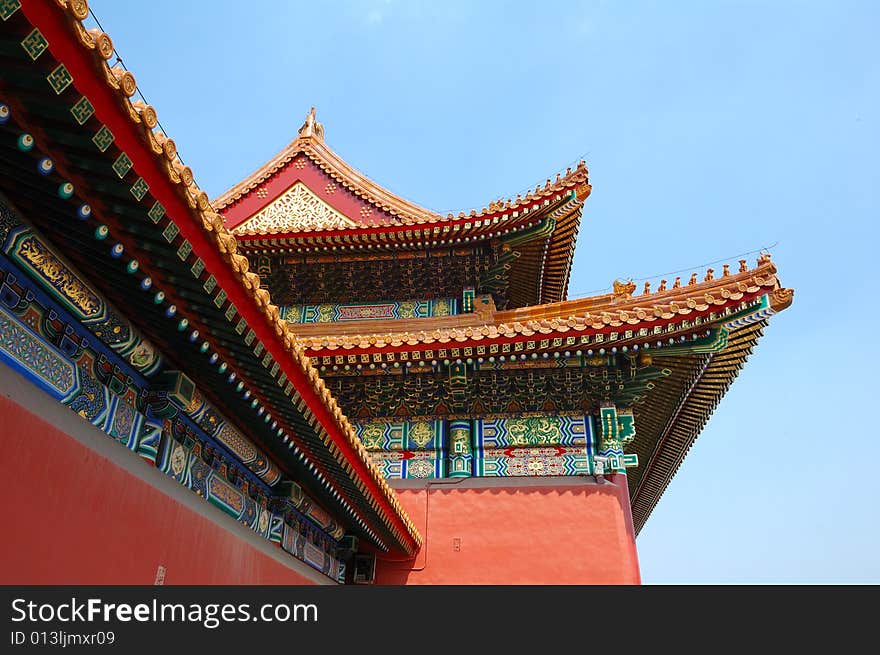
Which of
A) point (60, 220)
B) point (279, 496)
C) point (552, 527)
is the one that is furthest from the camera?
point (552, 527)

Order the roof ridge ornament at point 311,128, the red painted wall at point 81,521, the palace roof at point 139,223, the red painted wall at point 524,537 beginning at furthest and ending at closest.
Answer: the roof ridge ornament at point 311,128 → the red painted wall at point 524,537 → the red painted wall at point 81,521 → the palace roof at point 139,223

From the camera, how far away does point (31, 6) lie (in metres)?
2.30

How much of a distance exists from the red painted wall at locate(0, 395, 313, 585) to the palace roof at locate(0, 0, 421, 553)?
814 millimetres

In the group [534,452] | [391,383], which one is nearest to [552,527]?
[534,452]

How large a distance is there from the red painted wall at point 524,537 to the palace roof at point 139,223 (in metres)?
3.37

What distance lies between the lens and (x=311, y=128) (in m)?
14.4

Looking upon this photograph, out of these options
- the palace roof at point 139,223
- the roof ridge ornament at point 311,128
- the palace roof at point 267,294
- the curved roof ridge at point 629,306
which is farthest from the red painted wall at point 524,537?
the roof ridge ornament at point 311,128

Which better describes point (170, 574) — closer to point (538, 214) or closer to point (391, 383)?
point (391, 383)

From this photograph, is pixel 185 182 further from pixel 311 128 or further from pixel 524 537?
pixel 311 128

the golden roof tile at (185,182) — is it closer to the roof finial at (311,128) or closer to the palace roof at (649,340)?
the palace roof at (649,340)

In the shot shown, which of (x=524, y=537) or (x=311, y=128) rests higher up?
(x=311, y=128)

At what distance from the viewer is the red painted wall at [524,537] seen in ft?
26.1

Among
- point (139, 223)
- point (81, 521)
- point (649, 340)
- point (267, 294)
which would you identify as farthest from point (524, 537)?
point (139, 223)
